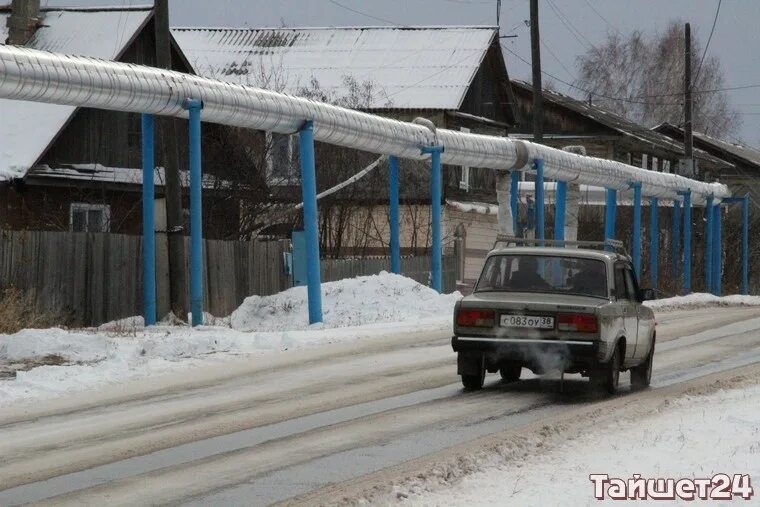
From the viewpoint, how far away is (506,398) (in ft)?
45.7

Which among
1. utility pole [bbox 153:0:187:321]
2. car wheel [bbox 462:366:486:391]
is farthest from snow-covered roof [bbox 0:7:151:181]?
car wheel [bbox 462:366:486:391]

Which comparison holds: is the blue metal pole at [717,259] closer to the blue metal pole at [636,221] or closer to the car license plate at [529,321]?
the blue metal pole at [636,221]

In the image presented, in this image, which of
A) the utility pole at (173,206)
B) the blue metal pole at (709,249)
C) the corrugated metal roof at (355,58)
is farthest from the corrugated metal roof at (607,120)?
the utility pole at (173,206)

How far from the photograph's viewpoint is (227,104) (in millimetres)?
22859

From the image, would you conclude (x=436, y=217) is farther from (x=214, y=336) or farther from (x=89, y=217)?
(x=214, y=336)

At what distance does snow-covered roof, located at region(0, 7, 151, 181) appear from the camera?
30.7 metres

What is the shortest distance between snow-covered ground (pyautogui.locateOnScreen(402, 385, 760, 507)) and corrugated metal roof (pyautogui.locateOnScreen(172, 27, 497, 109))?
113 feet

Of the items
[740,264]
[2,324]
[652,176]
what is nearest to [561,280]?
[2,324]

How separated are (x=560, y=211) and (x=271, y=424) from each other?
24176mm

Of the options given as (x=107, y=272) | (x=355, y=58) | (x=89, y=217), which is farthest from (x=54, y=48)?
(x=355, y=58)

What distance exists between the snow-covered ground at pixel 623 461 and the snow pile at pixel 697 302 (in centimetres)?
2193

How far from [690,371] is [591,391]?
291cm

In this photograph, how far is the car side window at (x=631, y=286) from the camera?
15.5 m

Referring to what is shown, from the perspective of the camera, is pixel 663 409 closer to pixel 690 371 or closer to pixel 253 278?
pixel 690 371
